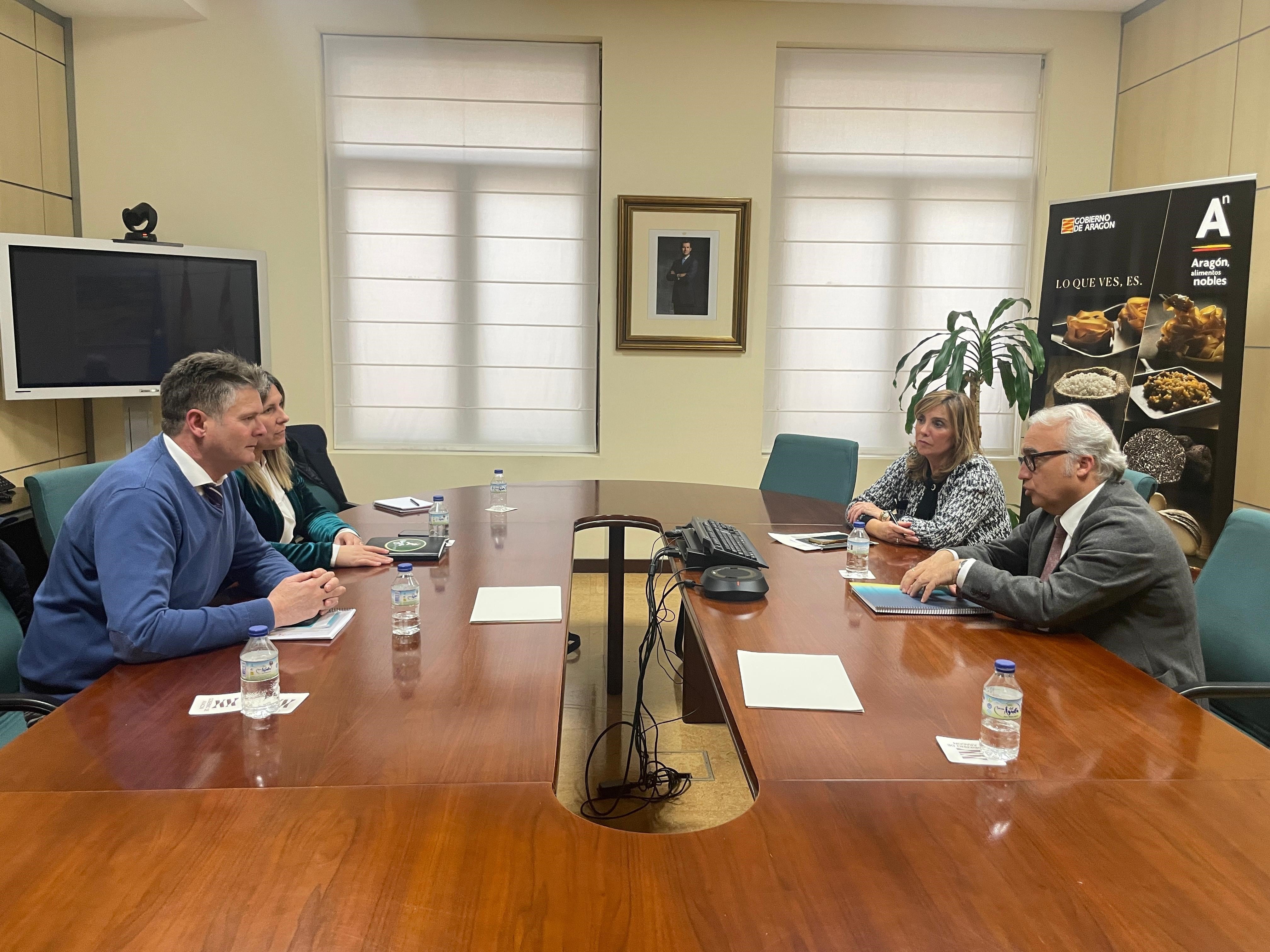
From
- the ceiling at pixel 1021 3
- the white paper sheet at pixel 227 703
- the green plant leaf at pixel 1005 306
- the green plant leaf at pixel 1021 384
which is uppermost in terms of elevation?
the ceiling at pixel 1021 3

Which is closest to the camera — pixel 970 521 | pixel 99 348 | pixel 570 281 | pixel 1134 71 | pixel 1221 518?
pixel 970 521

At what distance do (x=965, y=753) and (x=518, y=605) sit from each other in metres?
1.09

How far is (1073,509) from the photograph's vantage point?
2.05 metres

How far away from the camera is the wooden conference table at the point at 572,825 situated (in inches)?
37.1

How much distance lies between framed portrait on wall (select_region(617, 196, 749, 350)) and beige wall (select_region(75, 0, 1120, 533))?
8cm

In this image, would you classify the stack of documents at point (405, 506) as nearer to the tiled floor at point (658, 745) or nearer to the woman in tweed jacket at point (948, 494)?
the tiled floor at point (658, 745)

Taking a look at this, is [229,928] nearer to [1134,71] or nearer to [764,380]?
[764,380]

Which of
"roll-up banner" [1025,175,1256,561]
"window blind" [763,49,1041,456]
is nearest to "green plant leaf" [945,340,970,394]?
"roll-up banner" [1025,175,1256,561]

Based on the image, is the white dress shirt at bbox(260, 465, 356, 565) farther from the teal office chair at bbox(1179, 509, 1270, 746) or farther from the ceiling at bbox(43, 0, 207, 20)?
the ceiling at bbox(43, 0, 207, 20)

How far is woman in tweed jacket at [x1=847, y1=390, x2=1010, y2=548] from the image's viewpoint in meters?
2.87

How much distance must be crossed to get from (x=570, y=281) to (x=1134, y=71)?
3.29 m

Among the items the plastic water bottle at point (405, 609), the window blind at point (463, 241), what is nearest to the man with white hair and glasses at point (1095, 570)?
the plastic water bottle at point (405, 609)

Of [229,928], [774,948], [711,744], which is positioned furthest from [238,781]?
[711,744]

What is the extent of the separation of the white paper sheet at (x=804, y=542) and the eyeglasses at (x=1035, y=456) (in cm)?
63
